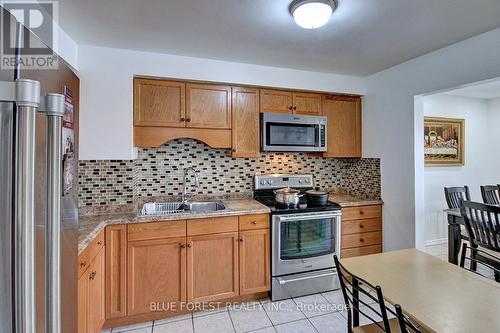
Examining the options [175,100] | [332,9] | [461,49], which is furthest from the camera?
[175,100]

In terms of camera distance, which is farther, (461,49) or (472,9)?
(461,49)

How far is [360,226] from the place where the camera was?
2.90 metres

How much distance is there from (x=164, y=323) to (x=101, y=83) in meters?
2.15

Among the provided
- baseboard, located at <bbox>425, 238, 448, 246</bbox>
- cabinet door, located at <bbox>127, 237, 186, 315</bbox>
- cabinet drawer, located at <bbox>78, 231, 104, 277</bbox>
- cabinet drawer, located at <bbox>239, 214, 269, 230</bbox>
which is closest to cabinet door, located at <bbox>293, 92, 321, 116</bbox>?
cabinet drawer, located at <bbox>239, 214, 269, 230</bbox>

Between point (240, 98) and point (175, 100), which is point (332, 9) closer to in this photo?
point (240, 98)

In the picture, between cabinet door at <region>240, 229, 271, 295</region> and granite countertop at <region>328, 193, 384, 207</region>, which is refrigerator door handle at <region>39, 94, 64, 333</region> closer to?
cabinet door at <region>240, 229, 271, 295</region>

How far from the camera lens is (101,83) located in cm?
227

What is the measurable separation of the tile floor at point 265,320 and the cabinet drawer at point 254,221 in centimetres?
74

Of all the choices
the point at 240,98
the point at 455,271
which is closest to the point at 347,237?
the point at 455,271

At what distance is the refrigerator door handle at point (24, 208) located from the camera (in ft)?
1.72

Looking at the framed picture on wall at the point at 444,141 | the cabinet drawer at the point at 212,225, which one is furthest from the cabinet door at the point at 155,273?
the framed picture on wall at the point at 444,141

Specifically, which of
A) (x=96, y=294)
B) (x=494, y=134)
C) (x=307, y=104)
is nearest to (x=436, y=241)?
(x=494, y=134)

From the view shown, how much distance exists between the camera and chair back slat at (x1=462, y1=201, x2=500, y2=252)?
80.0 inches

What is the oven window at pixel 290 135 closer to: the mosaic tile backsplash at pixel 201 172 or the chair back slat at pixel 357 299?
the mosaic tile backsplash at pixel 201 172
